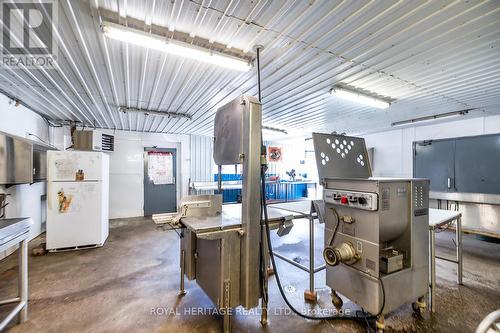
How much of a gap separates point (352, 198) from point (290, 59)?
1.77 meters

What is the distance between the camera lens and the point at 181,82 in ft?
10.5

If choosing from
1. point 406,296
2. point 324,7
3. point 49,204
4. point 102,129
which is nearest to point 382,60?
point 324,7

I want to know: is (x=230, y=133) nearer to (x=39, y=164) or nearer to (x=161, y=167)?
(x=39, y=164)

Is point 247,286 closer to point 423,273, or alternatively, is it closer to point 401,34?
point 423,273

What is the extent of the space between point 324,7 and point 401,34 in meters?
0.91

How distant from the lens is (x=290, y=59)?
2.62m

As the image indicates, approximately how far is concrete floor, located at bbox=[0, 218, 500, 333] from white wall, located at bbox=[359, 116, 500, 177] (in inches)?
106

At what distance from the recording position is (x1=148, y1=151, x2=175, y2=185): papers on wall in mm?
6868

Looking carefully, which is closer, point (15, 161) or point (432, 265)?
point (432, 265)

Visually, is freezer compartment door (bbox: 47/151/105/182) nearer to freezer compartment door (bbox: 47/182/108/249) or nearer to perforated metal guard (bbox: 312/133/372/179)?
freezer compartment door (bbox: 47/182/108/249)

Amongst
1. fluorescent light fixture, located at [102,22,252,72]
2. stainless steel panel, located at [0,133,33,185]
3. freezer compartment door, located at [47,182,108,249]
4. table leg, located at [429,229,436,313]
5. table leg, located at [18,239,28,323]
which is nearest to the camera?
fluorescent light fixture, located at [102,22,252,72]

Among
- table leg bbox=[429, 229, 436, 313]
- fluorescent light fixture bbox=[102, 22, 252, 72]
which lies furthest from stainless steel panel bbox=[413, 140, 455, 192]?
fluorescent light fixture bbox=[102, 22, 252, 72]

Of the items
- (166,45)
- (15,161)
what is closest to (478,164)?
(166,45)

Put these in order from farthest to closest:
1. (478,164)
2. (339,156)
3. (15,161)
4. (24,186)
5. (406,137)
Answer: (406,137), (478,164), (24,186), (15,161), (339,156)
